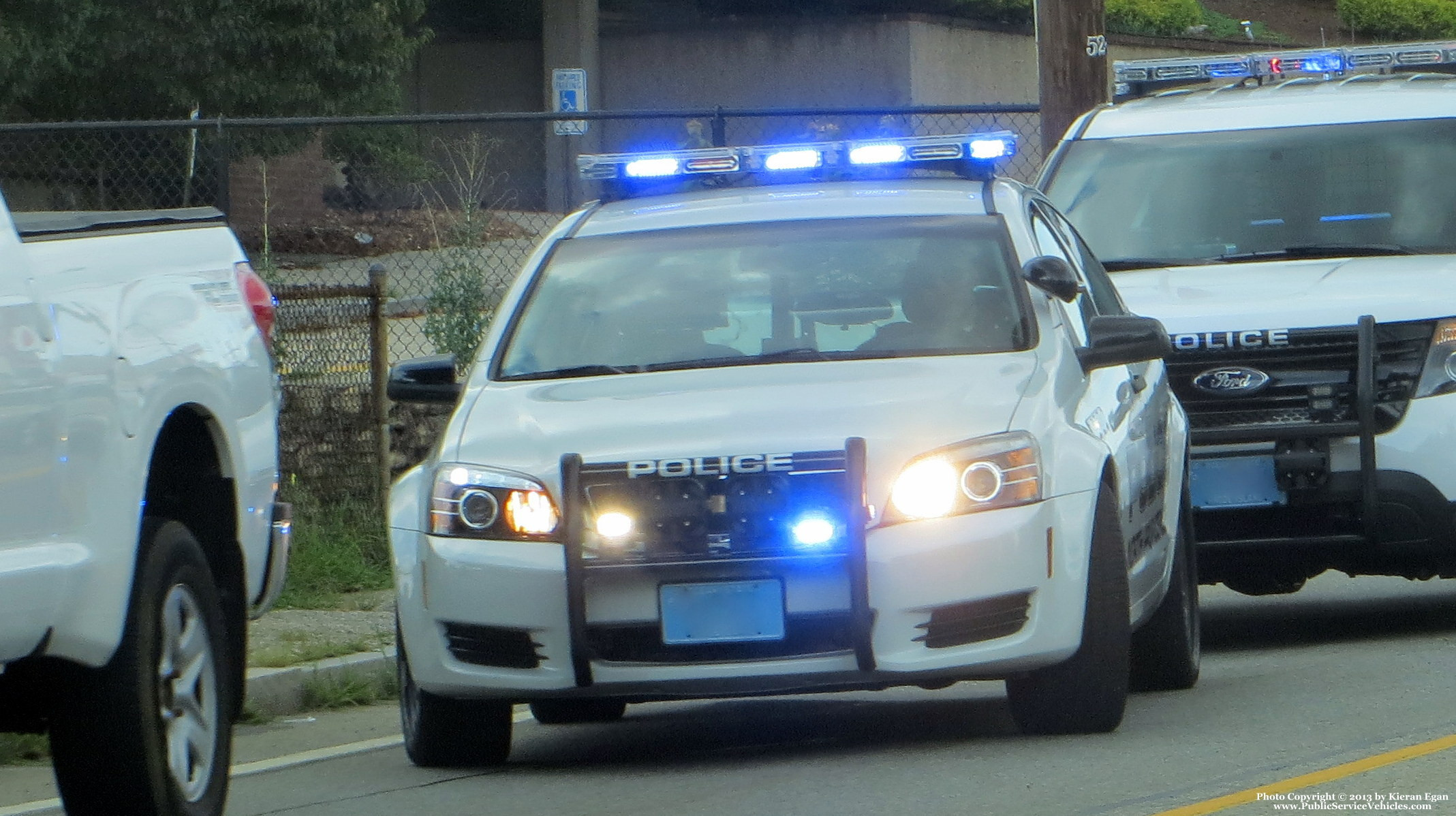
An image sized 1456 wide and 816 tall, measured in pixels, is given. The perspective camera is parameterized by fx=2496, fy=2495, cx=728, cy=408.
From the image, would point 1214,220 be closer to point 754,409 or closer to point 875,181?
point 875,181

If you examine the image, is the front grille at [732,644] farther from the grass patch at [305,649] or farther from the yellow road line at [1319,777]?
the grass patch at [305,649]

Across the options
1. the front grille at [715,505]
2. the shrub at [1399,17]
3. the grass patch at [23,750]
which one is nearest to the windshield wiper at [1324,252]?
the front grille at [715,505]

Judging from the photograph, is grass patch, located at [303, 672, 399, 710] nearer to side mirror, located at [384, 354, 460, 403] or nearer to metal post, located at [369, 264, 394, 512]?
side mirror, located at [384, 354, 460, 403]

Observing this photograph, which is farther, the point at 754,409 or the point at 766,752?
the point at 766,752

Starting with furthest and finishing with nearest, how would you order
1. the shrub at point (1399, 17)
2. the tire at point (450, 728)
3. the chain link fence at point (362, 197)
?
the shrub at point (1399, 17)
the chain link fence at point (362, 197)
the tire at point (450, 728)

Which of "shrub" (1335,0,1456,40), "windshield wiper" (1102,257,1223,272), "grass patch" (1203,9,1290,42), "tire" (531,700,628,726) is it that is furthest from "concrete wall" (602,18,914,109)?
"tire" (531,700,628,726)

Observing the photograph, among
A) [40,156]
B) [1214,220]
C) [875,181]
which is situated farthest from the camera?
[40,156]

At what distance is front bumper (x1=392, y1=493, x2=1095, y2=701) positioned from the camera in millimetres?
6328

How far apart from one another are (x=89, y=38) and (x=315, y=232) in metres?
3.29

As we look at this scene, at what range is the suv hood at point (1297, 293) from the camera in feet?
29.1

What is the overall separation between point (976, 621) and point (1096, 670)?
0.47m

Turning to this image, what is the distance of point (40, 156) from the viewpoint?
1075 inches

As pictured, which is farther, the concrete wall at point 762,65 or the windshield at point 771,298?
the concrete wall at point 762,65

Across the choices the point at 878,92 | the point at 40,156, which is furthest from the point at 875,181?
the point at 878,92
